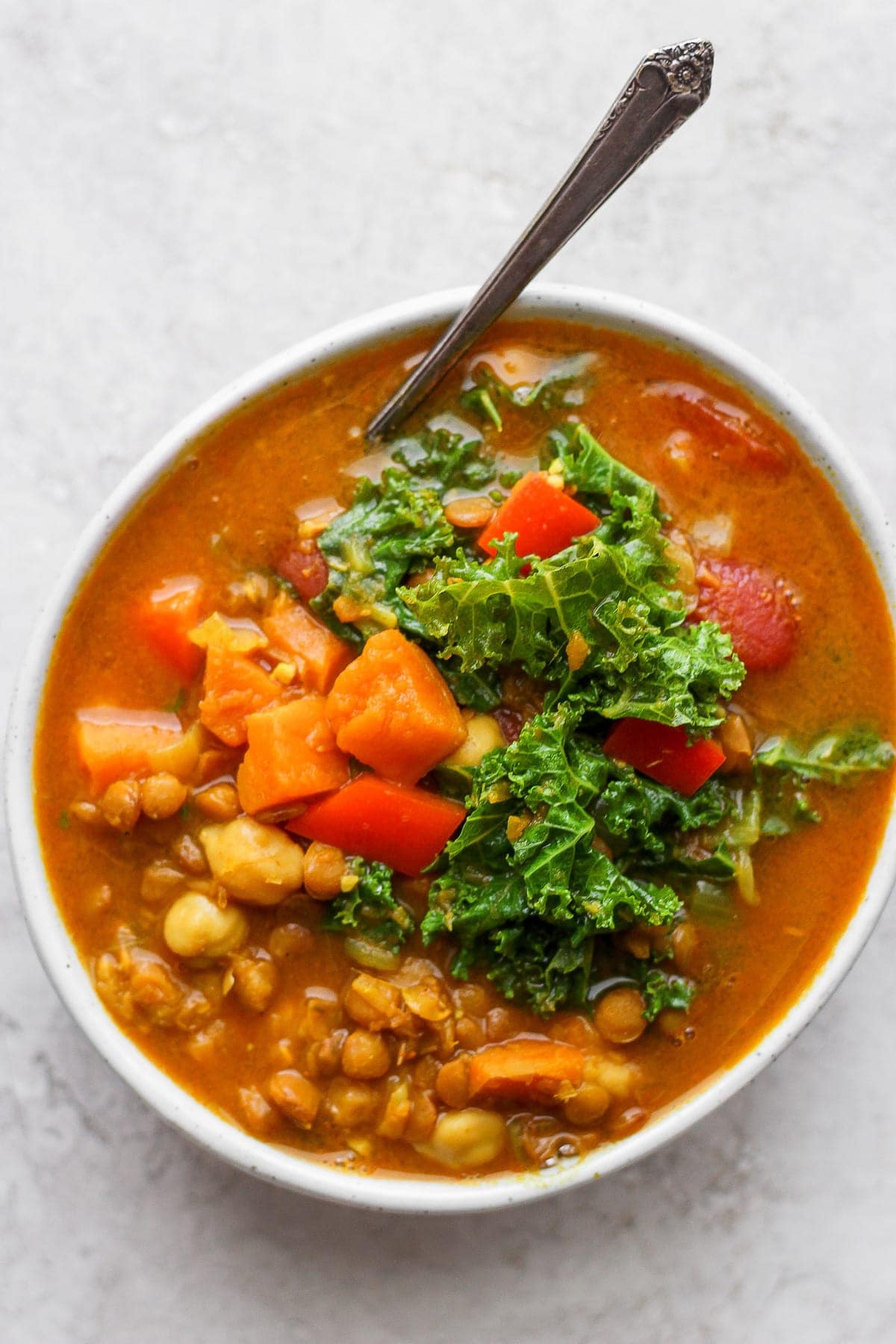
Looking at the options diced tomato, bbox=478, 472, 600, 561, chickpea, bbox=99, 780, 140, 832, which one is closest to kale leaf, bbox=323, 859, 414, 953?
chickpea, bbox=99, 780, 140, 832

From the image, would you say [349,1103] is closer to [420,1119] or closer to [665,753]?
[420,1119]

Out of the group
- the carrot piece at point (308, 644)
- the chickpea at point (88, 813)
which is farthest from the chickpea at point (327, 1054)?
the carrot piece at point (308, 644)

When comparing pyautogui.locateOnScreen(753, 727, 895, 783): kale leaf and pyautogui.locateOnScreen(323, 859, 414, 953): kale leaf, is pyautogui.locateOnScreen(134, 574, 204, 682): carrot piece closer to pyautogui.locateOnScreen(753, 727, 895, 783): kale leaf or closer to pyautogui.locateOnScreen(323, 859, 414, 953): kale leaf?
pyautogui.locateOnScreen(323, 859, 414, 953): kale leaf

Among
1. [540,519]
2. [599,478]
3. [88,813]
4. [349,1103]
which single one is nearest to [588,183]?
[599,478]

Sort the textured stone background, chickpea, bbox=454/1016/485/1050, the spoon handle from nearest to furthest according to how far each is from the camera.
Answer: the spoon handle < chickpea, bbox=454/1016/485/1050 < the textured stone background

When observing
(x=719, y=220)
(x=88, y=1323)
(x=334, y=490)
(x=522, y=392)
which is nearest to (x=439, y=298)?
(x=522, y=392)
